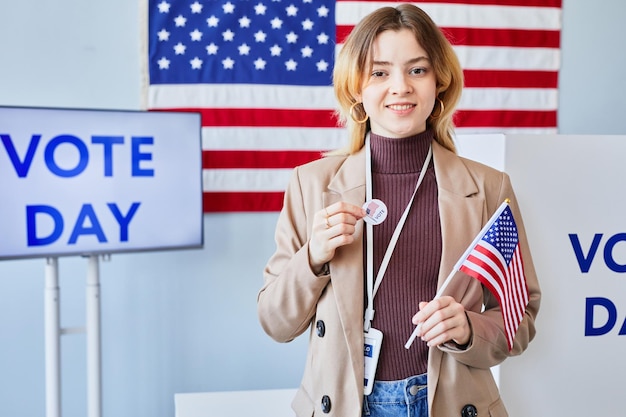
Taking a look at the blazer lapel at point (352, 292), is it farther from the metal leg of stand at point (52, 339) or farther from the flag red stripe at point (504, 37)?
the flag red stripe at point (504, 37)

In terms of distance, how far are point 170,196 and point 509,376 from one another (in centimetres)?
129

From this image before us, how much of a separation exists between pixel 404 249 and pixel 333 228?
0.17 metres

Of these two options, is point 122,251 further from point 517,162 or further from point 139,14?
point 517,162

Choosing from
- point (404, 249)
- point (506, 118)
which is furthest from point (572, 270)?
point (506, 118)

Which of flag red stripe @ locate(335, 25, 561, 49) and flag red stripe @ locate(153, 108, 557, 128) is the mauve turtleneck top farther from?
flag red stripe @ locate(335, 25, 561, 49)

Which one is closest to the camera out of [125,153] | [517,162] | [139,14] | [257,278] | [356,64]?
[356,64]

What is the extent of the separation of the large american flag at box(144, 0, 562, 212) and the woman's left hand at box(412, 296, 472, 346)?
5.72ft

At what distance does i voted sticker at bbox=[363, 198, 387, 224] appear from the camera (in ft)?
4.09

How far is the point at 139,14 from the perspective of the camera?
2.73 metres

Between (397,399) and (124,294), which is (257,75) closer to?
(124,294)

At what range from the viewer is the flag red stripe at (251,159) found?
2826 millimetres

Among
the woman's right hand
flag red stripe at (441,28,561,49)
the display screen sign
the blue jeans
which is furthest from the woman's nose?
flag red stripe at (441,28,561,49)

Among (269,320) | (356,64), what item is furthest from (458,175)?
(269,320)

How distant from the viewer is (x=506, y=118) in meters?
3.07
